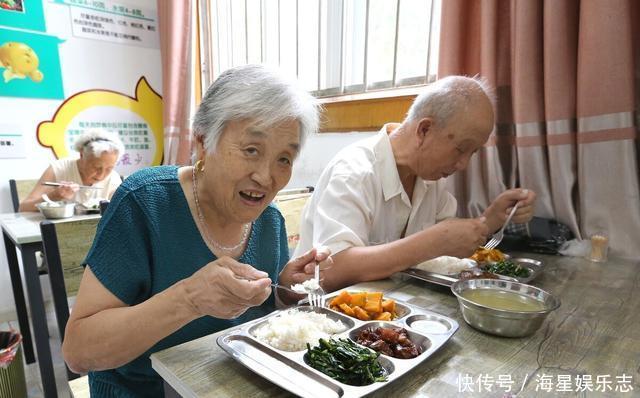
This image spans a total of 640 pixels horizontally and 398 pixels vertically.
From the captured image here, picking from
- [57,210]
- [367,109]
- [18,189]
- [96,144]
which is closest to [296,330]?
[367,109]

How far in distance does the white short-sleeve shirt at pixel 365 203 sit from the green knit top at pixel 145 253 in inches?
18.6

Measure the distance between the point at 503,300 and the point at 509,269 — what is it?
349 millimetres

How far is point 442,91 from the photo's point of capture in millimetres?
1396

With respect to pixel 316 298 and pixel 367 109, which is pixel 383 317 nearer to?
pixel 316 298

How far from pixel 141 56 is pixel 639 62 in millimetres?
3912

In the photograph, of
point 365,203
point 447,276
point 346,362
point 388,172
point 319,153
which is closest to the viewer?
point 346,362

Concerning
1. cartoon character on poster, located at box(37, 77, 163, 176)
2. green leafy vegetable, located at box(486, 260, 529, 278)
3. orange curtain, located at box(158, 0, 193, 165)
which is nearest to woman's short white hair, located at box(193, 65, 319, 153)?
green leafy vegetable, located at box(486, 260, 529, 278)

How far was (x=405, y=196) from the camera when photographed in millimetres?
→ 1531

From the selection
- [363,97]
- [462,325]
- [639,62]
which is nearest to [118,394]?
[462,325]

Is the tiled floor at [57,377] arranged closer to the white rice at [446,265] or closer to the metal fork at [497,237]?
the white rice at [446,265]

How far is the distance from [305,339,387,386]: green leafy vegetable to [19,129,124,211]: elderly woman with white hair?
102 inches

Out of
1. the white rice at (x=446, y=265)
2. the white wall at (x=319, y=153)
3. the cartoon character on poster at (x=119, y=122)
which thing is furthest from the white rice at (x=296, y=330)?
the cartoon character on poster at (x=119, y=122)

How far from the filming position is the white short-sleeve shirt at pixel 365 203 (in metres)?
1.31

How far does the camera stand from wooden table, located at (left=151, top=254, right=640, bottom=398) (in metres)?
0.65
